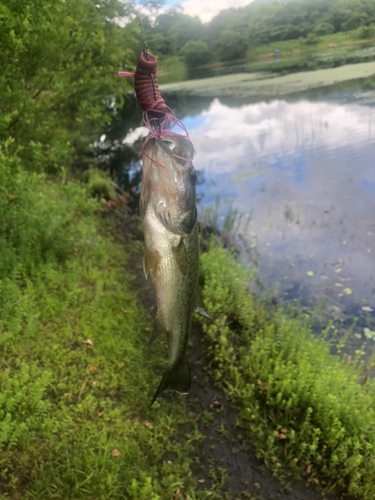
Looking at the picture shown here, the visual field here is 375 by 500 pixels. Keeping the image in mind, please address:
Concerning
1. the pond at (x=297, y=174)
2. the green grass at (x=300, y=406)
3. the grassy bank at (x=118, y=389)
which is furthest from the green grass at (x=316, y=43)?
the grassy bank at (x=118, y=389)

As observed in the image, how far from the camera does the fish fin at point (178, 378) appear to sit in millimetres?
1893

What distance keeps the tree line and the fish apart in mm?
18445

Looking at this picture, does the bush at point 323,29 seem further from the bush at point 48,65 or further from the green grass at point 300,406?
the green grass at point 300,406

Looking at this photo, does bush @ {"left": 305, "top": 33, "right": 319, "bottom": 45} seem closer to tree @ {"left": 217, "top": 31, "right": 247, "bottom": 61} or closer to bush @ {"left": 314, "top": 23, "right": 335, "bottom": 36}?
bush @ {"left": 314, "top": 23, "right": 335, "bottom": 36}

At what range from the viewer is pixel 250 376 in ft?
14.2

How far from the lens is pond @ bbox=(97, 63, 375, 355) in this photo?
707 centimetres

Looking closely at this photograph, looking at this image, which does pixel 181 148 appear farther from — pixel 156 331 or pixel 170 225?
pixel 156 331

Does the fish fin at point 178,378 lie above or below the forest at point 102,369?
above

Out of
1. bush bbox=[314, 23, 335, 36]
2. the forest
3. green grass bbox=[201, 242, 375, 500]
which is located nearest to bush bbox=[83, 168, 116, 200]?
the forest

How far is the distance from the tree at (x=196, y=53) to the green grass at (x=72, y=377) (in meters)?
20.9

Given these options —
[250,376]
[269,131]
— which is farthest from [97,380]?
[269,131]

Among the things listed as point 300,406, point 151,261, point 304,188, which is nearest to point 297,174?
point 304,188

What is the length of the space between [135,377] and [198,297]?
281 cm

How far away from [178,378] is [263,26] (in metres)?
33.2
